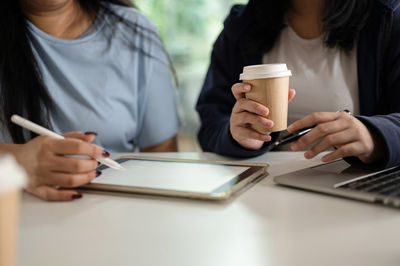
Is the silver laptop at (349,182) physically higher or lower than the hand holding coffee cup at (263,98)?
lower

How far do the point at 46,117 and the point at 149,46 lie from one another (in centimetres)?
47

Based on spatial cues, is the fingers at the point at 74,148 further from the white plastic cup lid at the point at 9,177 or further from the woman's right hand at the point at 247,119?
the white plastic cup lid at the point at 9,177

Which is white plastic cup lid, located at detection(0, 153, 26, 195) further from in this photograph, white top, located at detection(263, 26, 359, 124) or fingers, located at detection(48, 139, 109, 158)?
white top, located at detection(263, 26, 359, 124)

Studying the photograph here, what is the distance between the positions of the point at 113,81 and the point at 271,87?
711 millimetres

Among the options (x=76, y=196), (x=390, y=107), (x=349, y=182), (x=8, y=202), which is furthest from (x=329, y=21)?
(x=8, y=202)

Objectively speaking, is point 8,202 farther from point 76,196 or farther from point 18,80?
point 18,80

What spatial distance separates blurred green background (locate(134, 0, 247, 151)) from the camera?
13.6 ft

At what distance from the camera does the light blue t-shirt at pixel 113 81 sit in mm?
1380

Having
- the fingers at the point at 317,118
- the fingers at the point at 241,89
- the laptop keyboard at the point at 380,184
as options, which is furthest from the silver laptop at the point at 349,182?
the fingers at the point at 241,89

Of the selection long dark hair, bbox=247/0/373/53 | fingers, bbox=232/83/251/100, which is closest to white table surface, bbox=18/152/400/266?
fingers, bbox=232/83/251/100

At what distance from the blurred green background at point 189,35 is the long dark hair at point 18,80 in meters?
2.81

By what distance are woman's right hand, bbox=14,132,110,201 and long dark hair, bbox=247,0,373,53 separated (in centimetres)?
76

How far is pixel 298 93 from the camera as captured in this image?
1.33 meters

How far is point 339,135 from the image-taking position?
87cm
